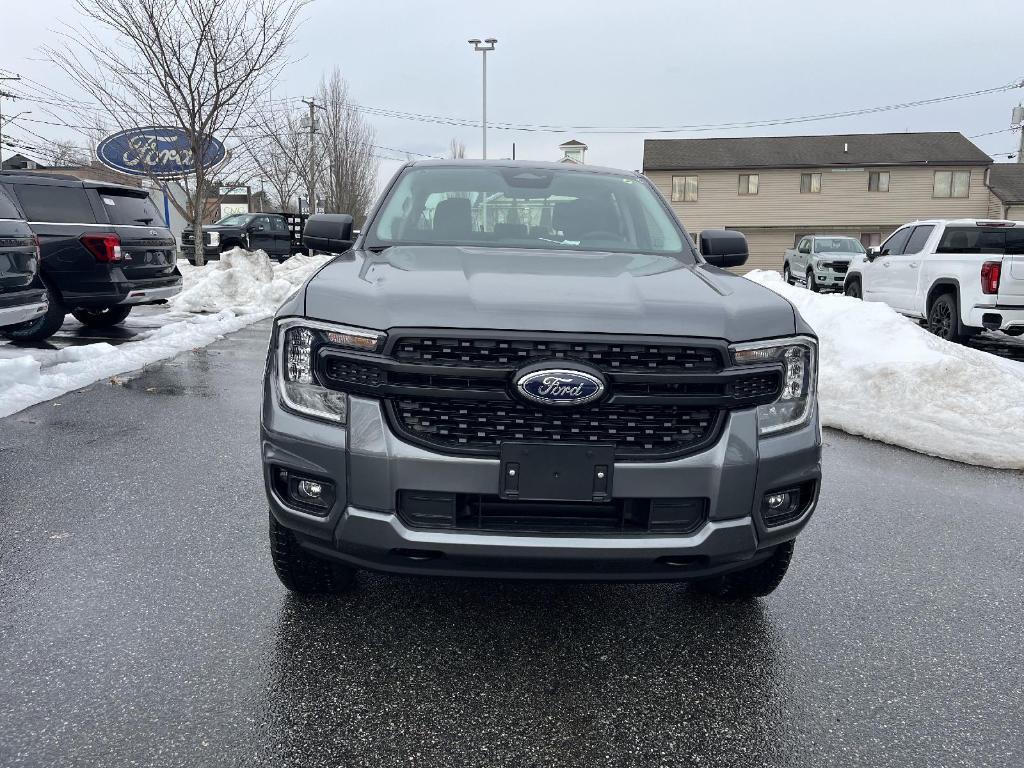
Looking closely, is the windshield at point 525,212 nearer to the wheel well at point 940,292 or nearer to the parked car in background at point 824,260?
the wheel well at point 940,292

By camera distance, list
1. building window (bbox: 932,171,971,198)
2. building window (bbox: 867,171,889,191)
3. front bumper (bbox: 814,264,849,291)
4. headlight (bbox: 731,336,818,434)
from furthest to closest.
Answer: building window (bbox: 867,171,889,191) < building window (bbox: 932,171,971,198) < front bumper (bbox: 814,264,849,291) < headlight (bbox: 731,336,818,434)

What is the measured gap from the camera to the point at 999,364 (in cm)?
773

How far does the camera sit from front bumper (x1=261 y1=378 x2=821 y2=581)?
2410 millimetres

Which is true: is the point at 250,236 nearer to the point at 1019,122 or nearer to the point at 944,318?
the point at 944,318

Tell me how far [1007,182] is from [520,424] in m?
50.1

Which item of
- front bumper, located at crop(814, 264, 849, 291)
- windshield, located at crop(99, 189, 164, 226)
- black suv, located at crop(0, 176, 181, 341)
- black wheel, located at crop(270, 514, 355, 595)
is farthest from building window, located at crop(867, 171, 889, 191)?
black wheel, located at crop(270, 514, 355, 595)

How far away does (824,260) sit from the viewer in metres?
23.5

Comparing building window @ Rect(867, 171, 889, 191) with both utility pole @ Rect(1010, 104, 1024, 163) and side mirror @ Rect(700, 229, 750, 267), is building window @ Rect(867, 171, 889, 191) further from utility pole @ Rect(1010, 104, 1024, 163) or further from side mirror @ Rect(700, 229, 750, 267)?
side mirror @ Rect(700, 229, 750, 267)

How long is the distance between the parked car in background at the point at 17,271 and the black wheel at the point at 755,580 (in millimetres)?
6339

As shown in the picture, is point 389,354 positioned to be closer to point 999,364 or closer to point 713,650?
point 713,650

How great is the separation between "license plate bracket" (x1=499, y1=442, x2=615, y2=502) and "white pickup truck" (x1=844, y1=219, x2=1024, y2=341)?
33.2ft

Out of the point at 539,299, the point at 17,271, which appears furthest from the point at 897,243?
the point at 539,299

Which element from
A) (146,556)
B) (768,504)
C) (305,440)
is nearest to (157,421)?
(146,556)

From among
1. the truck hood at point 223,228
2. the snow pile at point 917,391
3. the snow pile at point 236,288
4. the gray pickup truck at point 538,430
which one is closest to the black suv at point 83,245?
the snow pile at point 236,288
